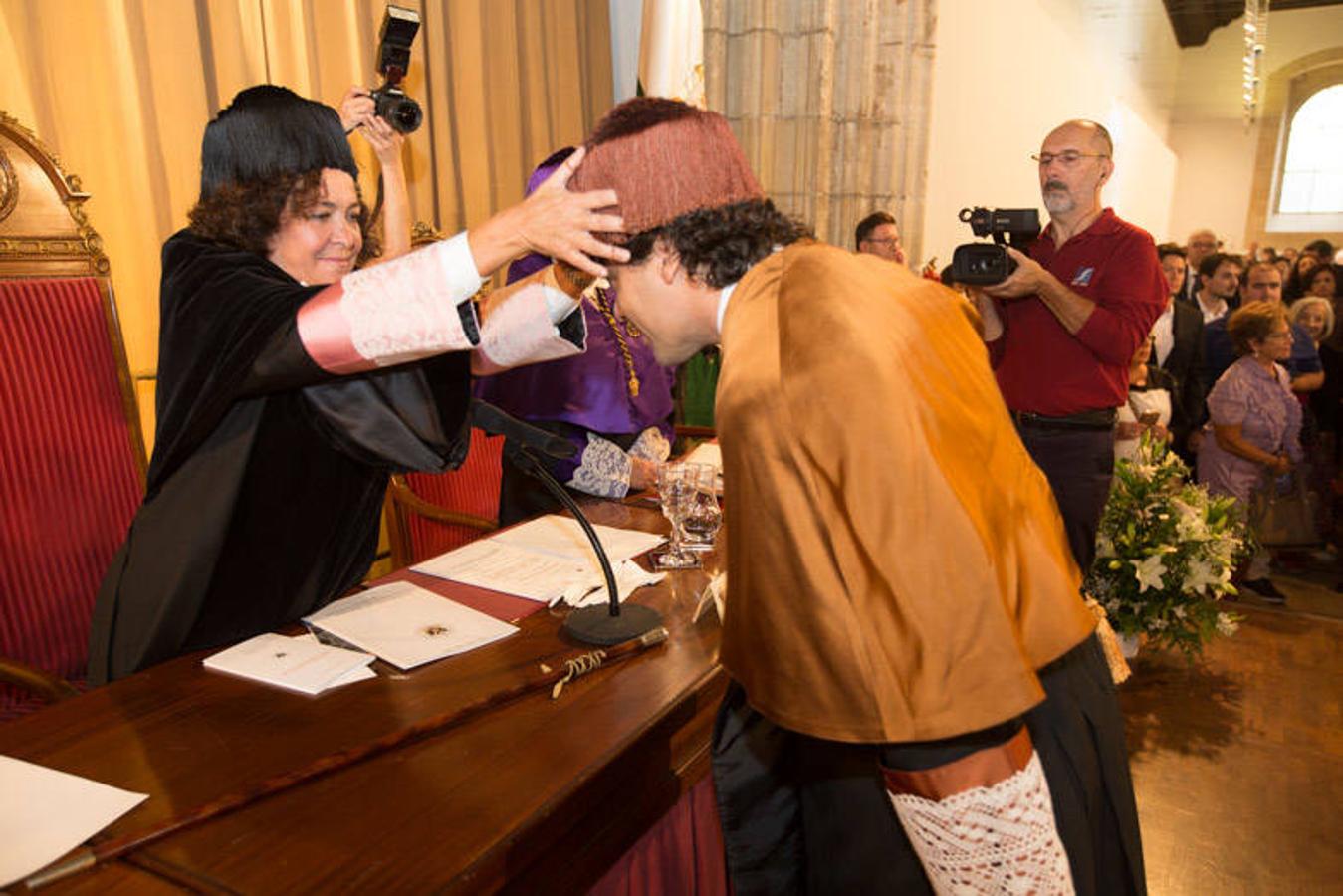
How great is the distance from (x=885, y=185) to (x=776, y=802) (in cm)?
475

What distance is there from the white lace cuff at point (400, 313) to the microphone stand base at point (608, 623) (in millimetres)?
483

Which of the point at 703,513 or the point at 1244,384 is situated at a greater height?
the point at 703,513

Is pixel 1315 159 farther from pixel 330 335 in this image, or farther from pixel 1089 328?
pixel 330 335

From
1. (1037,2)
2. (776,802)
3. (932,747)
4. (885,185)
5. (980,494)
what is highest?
(1037,2)

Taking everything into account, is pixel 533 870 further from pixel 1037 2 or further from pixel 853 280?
pixel 1037 2

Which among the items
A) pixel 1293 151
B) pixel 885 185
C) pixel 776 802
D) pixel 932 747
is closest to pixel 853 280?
pixel 932 747

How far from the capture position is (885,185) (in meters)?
5.28

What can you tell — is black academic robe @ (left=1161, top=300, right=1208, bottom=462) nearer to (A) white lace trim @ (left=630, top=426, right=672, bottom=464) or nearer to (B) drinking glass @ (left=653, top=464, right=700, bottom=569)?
(A) white lace trim @ (left=630, top=426, right=672, bottom=464)

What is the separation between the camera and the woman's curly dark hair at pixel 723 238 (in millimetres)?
1089

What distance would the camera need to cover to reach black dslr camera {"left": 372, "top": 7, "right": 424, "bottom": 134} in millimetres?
2547

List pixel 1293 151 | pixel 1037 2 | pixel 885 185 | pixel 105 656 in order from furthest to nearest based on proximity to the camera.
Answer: pixel 1293 151
pixel 1037 2
pixel 885 185
pixel 105 656

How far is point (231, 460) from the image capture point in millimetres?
1451

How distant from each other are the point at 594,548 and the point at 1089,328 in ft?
7.19

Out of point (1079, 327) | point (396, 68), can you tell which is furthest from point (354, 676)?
point (1079, 327)
